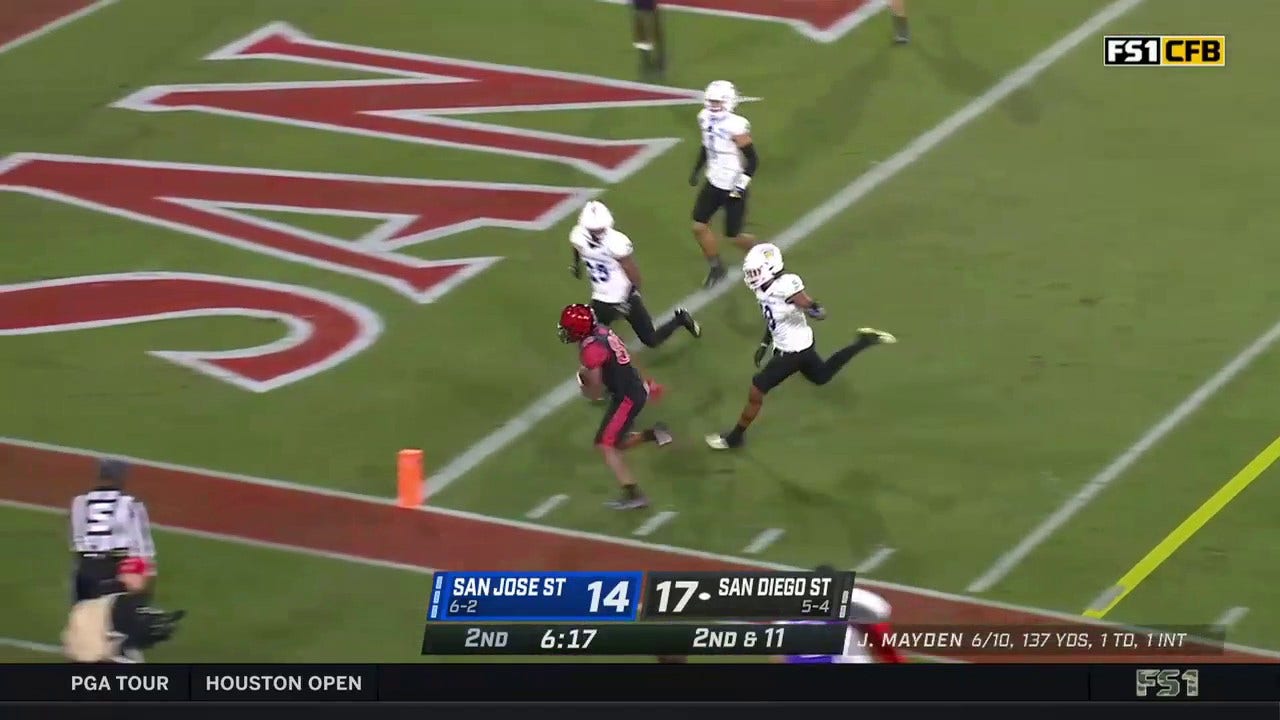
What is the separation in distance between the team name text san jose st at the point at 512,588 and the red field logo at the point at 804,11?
11.1 meters

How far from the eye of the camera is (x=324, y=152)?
21.5 m

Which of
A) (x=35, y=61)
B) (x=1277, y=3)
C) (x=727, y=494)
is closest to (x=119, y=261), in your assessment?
(x=35, y=61)

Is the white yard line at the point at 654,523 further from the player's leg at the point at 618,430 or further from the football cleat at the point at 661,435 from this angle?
the football cleat at the point at 661,435

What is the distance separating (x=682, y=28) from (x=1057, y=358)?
6.68m

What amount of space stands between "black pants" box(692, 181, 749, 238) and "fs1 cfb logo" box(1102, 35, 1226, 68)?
17.4ft

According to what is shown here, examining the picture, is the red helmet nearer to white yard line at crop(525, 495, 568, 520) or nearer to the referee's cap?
white yard line at crop(525, 495, 568, 520)

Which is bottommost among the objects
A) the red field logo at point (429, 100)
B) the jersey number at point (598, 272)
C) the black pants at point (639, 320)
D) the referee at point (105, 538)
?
the referee at point (105, 538)

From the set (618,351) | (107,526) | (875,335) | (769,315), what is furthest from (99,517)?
(875,335)

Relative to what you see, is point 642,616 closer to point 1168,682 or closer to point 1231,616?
point 1168,682

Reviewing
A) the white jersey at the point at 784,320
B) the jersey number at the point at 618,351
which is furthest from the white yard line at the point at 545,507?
the white jersey at the point at 784,320

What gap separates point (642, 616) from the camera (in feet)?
42.6

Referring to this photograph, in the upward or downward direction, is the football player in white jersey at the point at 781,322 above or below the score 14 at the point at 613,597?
above

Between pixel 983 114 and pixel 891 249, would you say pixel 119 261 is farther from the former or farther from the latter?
pixel 983 114

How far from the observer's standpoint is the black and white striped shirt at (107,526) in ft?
48.4
